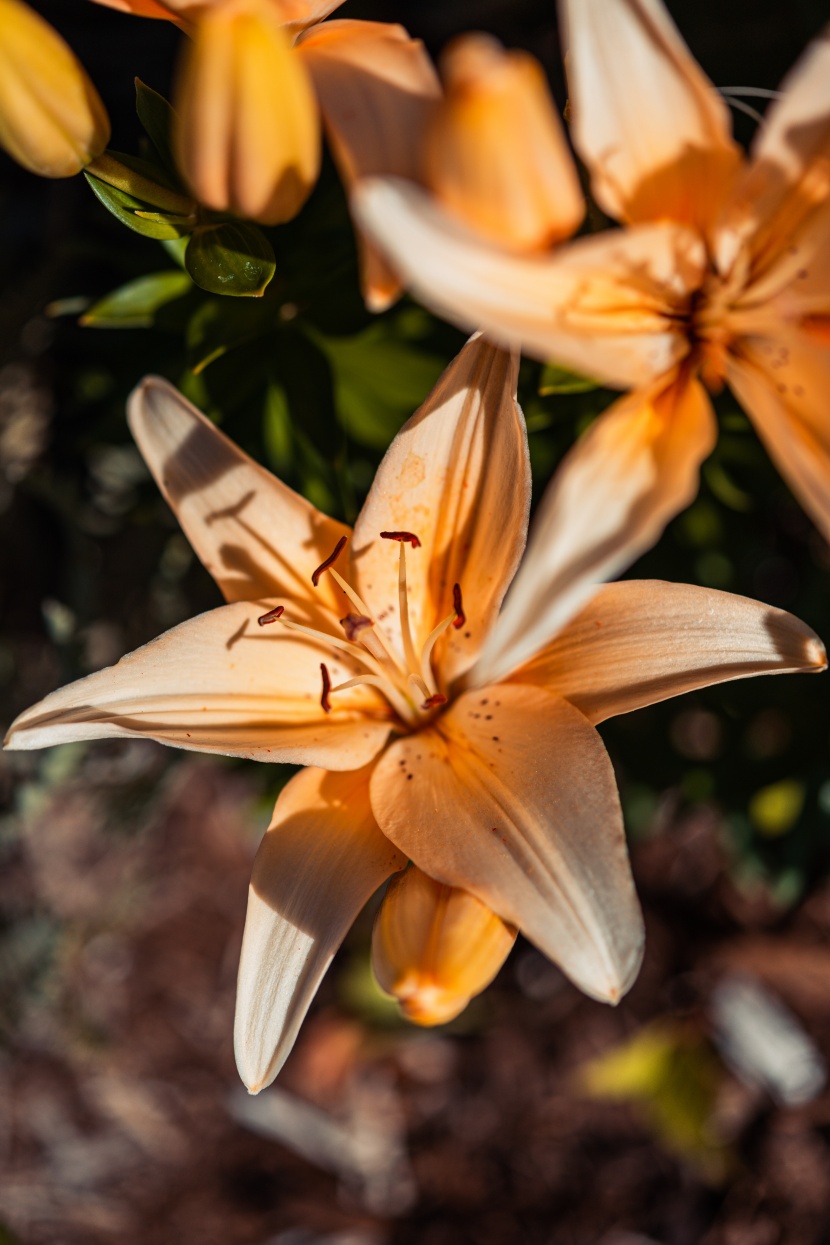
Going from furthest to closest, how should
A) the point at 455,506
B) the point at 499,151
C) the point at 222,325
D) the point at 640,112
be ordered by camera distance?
1. the point at 222,325
2. the point at 455,506
3. the point at 640,112
4. the point at 499,151

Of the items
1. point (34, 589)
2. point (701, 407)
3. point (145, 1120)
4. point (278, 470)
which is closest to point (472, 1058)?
point (145, 1120)

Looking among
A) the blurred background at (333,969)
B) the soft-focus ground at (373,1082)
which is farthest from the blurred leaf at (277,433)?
the soft-focus ground at (373,1082)

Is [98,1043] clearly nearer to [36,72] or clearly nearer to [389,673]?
[389,673]

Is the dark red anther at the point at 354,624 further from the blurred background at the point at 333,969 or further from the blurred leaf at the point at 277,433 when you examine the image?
the blurred background at the point at 333,969

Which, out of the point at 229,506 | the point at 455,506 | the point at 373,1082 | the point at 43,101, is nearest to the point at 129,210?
the point at 43,101

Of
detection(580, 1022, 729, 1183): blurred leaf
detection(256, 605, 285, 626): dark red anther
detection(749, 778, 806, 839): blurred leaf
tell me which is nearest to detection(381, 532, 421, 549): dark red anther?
detection(256, 605, 285, 626): dark red anther

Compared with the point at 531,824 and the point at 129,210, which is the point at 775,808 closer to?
the point at 531,824

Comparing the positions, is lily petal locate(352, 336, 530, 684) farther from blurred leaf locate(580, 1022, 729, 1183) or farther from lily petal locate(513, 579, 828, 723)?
blurred leaf locate(580, 1022, 729, 1183)
